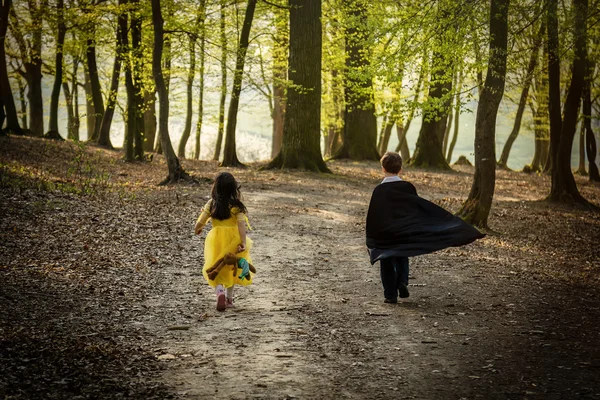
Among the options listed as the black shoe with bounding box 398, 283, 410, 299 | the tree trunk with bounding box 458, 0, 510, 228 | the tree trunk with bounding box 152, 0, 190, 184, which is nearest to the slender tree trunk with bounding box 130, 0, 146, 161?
the tree trunk with bounding box 152, 0, 190, 184

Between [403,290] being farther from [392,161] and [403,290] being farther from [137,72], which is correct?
[137,72]

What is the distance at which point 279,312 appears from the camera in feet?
23.3

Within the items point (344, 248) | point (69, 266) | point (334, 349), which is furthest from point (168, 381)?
point (344, 248)

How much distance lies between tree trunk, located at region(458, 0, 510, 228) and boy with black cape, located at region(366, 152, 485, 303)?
573cm

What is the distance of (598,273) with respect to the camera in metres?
10.5

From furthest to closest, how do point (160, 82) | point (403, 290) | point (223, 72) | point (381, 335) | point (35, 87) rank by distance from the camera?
point (35, 87)
point (223, 72)
point (160, 82)
point (403, 290)
point (381, 335)

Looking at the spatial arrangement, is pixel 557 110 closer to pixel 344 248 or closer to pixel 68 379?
pixel 344 248

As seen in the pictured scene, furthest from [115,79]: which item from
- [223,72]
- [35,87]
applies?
[223,72]

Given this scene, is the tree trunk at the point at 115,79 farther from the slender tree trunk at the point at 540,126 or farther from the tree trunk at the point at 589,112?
the slender tree trunk at the point at 540,126

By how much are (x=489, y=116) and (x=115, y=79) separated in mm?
19447

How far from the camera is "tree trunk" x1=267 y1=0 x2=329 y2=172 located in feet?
71.6

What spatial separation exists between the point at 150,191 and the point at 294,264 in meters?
8.05

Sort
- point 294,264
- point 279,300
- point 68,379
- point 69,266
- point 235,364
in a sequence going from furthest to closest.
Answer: point 294,264
point 69,266
point 279,300
point 235,364
point 68,379

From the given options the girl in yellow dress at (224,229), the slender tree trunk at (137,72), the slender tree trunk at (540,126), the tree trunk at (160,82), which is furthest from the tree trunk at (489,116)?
the slender tree trunk at (540,126)
